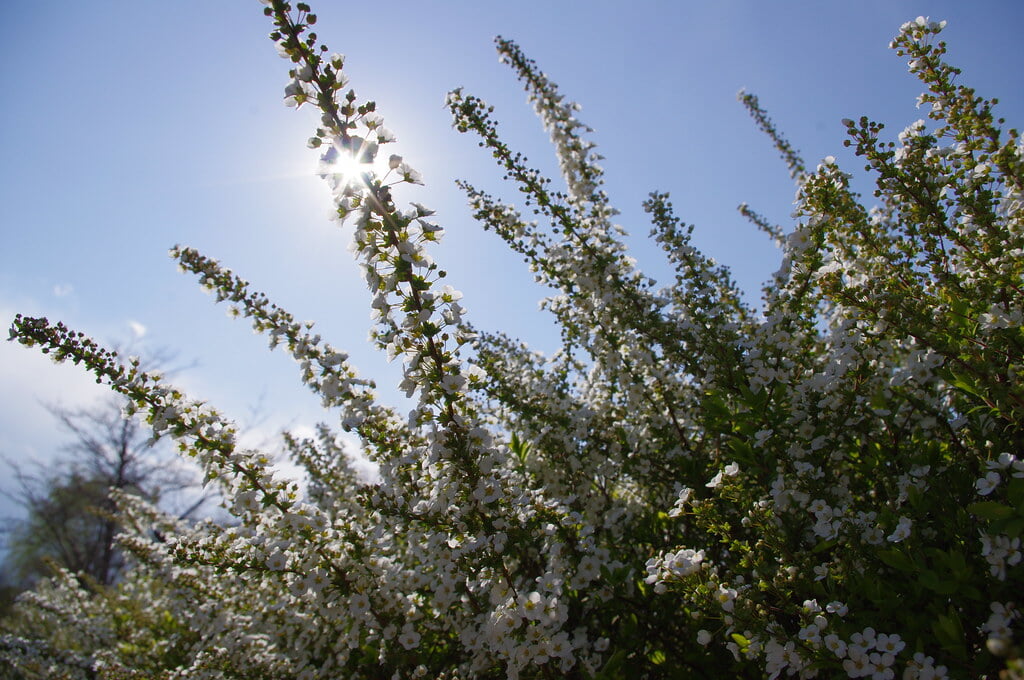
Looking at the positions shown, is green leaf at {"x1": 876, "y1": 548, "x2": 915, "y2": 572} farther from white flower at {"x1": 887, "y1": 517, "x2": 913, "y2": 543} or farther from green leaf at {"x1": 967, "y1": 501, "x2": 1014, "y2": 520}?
green leaf at {"x1": 967, "y1": 501, "x2": 1014, "y2": 520}

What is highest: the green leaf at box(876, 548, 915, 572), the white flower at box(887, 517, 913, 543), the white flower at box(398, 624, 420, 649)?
the white flower at box(398, 624, 420, 649)

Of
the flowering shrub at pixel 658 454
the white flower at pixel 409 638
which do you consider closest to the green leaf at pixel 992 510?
the flowering shrub at pixel 658 454

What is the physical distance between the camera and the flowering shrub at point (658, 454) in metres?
Answer: 2.06

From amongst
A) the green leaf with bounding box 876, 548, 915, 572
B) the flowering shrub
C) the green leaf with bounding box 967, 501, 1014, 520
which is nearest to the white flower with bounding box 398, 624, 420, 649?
the flowering shrub

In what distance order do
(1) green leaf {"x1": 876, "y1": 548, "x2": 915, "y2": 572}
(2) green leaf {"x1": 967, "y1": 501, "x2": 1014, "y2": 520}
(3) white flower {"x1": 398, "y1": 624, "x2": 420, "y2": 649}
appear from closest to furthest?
(2) green leaf {"x1": 967, "y1": 501, "x2": 1014, "y2": 520}, (1) green leaf {"x1": 876, "y1": 548, "x2": 915, "y2": 572}, (3) white flower {"x1": 398, "y1": 624, "x2": 420, "y2": 649}

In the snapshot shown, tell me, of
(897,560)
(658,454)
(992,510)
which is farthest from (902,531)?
(658,454)

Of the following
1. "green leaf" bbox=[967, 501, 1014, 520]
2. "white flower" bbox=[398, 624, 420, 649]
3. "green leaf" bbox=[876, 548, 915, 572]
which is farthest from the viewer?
"white flower" bbox=[398, 624, 420, 649]

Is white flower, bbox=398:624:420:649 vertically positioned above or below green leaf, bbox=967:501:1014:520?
above

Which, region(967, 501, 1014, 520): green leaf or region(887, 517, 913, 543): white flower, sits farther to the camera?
region(887, 517, 913, 543): white flower

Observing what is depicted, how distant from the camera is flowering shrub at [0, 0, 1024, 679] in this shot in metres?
2.06

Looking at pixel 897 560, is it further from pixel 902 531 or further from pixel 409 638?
pixel 409 638

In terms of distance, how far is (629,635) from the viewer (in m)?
3.18

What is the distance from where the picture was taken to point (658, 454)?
156 inches

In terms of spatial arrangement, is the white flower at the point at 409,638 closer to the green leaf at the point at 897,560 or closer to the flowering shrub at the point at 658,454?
the flowering shrub at the point at 658,454
